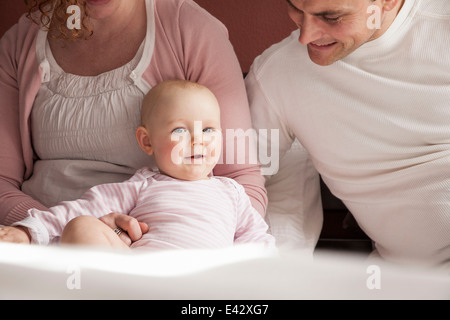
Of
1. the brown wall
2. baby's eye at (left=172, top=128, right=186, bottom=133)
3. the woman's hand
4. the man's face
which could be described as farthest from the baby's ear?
the brown wall

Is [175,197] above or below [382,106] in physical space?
below

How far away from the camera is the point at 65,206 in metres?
1.26

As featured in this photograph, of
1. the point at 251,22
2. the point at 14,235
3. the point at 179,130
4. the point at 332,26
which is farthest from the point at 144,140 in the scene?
the point at 251,22

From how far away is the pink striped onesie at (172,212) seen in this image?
1220mm

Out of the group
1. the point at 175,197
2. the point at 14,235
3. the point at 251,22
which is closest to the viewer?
the point at 14,235

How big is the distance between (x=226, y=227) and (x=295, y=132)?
400 mm

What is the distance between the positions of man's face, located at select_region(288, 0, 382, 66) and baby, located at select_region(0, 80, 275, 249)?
11.0 inches

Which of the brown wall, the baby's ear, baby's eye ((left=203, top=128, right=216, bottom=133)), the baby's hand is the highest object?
the brown wall

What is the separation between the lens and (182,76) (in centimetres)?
149

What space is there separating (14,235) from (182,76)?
590mm

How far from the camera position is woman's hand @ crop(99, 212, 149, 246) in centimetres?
119

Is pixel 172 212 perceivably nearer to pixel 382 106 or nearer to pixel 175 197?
pixel 175 197

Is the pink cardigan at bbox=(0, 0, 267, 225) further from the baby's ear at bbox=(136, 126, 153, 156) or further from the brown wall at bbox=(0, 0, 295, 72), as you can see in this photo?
the brown wall at bbox=(0, 0, 295, 72)

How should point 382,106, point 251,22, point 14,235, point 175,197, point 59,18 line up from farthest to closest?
point 251,22 < point 59,18 < point 382,106 < point 175,197 < point 14,235
